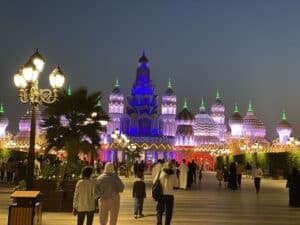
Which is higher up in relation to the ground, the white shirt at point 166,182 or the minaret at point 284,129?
the minaret at point 284,129

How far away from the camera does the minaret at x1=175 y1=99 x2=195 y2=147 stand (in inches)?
4355

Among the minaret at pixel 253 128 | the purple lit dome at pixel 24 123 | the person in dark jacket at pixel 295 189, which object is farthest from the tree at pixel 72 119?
the minaret at pixel 253 128

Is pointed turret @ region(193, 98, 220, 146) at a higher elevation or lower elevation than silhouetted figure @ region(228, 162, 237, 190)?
higher

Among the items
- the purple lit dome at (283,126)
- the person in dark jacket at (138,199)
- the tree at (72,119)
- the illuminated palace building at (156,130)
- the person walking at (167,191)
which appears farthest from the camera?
the purple lit dome at (283,126)

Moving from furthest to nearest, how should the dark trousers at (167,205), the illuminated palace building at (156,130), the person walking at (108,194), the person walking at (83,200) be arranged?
the illuminated palace building at (156,130) → the dark trousers at (167,205) → the person walking at (108,194) → the person walking at (83,200)

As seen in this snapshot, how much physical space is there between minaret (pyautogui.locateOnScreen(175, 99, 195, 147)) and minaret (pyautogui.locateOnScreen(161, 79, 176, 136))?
111 cm

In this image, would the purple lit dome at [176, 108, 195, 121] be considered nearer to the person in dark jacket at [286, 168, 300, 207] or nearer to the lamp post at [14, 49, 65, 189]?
the person in dark jacket at [286, 168, 300, 207]

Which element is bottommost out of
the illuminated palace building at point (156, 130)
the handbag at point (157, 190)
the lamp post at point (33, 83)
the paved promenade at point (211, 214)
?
the paved promenade at point (211, 214)

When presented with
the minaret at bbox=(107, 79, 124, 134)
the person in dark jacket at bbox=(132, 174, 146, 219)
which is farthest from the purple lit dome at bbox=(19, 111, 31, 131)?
the person in dark jacket at bbox=(132, 174, 146, 219)

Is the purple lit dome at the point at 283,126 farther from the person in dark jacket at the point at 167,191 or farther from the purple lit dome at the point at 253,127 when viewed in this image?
the person in dark jacket at the point at 167,191

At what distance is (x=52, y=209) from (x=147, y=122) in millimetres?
91823

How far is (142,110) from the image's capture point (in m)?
108

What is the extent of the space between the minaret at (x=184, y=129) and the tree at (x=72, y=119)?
75810mm

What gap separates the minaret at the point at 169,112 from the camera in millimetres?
111475
